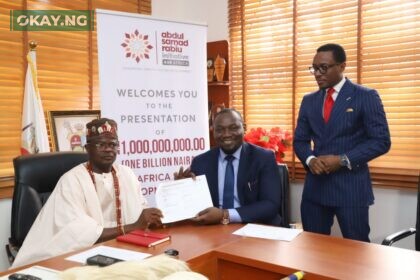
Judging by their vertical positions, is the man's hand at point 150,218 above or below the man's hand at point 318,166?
below

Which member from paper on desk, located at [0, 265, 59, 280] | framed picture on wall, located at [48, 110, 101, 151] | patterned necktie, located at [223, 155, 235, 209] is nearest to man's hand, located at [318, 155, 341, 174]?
patterned necktie, located at [223, 155, 235, 209]

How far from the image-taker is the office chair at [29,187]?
211 centimetres

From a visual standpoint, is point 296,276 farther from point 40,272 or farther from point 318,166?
point 318,166

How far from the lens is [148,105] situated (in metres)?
2.92

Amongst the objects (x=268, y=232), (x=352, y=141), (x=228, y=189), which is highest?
(x=352, y=141)

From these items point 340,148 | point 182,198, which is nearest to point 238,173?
point 182,198

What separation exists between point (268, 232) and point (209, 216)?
0.29m

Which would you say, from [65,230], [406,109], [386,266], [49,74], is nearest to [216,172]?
[65,230]

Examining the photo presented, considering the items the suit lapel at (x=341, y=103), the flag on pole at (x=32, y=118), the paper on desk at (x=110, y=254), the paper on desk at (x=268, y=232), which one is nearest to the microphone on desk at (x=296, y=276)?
the paper on desk at (x=268, y=232)

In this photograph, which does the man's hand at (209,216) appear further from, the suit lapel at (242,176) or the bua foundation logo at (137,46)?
the bua foundation logo at (137,46)

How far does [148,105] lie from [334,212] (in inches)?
55.7

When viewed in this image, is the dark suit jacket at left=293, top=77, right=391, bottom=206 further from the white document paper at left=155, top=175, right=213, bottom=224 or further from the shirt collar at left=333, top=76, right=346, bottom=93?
the white document paper at left=155, top=175, right=213, bottom=224

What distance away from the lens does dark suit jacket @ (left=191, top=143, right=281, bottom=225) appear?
7.19 ft

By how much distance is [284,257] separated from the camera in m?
1.52
